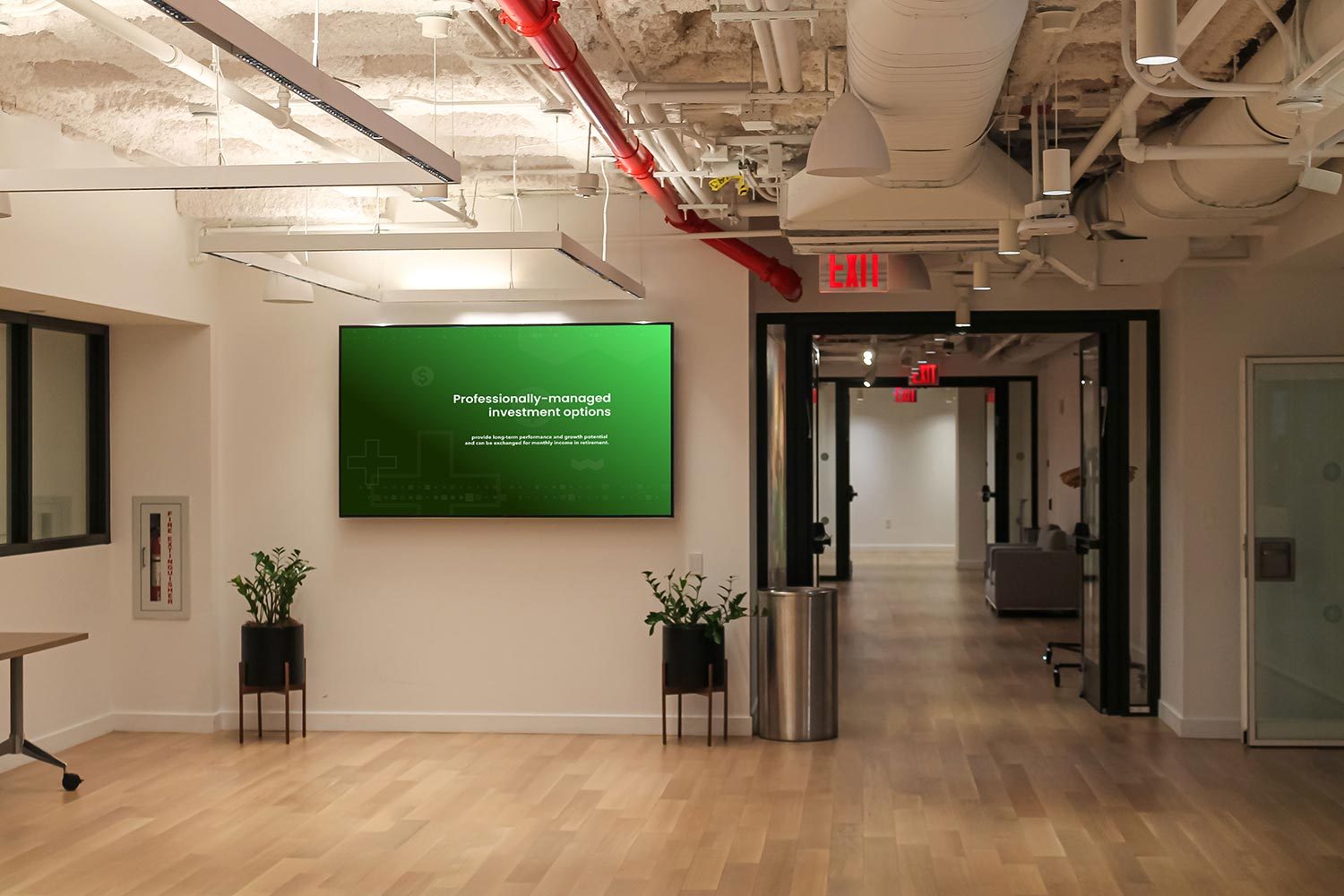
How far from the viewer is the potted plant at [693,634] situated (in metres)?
7.25

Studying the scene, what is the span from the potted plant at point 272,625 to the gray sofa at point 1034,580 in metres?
7.44

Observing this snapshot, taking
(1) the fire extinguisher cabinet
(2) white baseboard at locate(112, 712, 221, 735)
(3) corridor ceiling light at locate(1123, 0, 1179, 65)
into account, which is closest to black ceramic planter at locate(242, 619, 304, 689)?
(2) white baseboard at locate(112, 712, 221, 735)

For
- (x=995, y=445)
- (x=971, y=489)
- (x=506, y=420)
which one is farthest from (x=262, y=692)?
(x=971, y=489)

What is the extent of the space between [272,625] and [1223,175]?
531 cm

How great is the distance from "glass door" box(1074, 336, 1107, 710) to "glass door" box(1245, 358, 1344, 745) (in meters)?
1.05

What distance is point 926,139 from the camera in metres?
4.17

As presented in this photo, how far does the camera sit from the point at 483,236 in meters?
5.53

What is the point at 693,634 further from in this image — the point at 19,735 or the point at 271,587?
the point at 19,735

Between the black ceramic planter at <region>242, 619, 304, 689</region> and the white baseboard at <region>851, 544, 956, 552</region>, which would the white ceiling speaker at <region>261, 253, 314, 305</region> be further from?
the white baseboard at <region>851, 544, 956, 552</region>

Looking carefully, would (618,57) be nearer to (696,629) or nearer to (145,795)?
(696,629)

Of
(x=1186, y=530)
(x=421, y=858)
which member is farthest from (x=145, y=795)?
(x=1186, y=530)

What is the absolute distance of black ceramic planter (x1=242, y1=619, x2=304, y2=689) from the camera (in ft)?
24.3

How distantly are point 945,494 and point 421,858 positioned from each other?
57.0ft

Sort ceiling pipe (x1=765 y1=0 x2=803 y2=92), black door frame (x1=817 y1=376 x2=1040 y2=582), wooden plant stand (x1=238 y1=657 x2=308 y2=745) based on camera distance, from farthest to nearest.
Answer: black door frame (x1=817 y1=376 x2=1040 y2=582)
wooden plant stand (x1=238 y1=657 x2=308 y2=745)
ceiling pipe (x1=765 y1=0 x2=803 y2=92)
